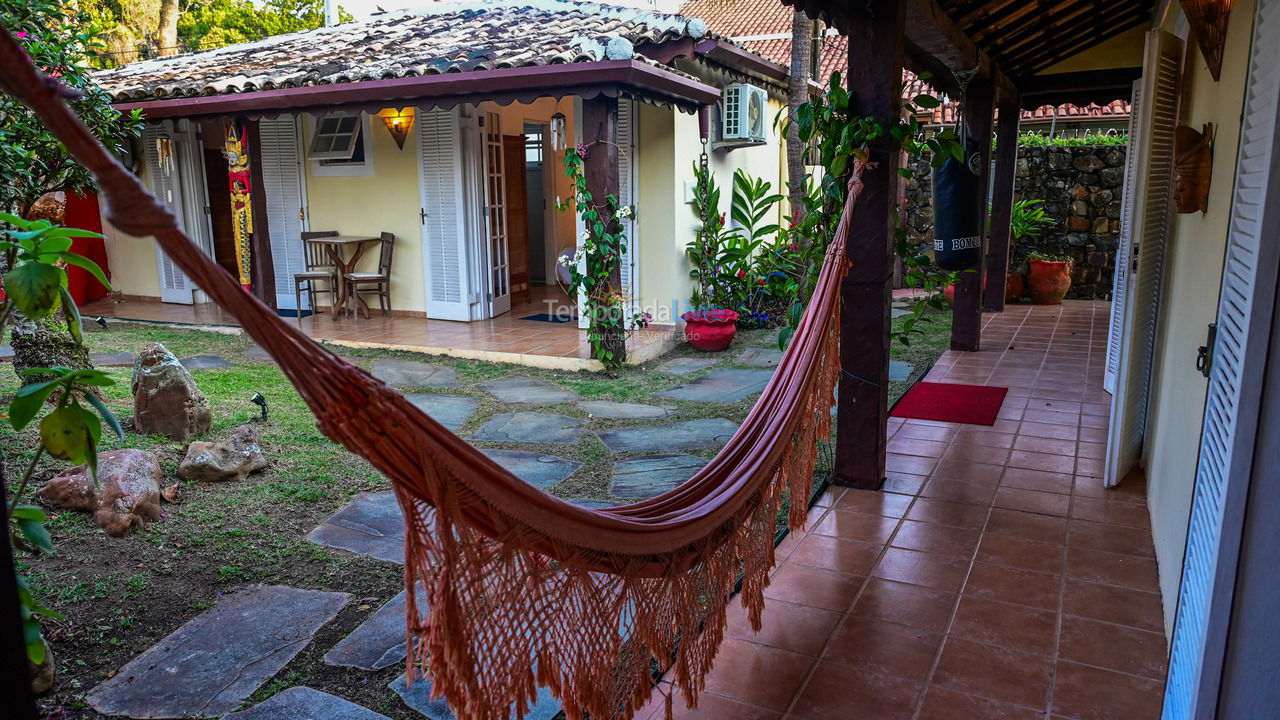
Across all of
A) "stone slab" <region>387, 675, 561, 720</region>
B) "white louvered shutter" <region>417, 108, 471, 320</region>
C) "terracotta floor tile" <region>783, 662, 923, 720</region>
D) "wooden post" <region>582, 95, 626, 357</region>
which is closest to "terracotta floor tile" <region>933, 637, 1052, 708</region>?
"terracotta floor tile" <region>783, 662, 923, 720</region>

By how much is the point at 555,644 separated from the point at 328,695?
0.86 m

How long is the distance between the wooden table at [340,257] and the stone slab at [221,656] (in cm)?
499

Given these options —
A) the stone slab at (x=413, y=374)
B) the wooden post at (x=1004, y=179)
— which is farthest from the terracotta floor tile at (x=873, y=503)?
the wooden post at (x=1004, y=179)

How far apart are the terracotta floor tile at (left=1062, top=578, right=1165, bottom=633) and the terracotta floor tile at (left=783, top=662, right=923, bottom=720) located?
67cm

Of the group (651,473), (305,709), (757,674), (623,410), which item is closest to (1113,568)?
(757,674)

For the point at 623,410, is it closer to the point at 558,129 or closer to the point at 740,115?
Result: the point at 558,129

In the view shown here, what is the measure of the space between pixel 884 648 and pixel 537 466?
1830mm

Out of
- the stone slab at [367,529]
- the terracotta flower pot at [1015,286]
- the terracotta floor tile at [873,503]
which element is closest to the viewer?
the stone slab at [367,529]

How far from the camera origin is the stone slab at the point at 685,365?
18.3 feet

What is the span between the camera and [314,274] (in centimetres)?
705

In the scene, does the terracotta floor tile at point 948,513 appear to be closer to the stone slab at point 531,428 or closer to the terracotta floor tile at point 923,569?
the terracotta floor tile at point 923,569

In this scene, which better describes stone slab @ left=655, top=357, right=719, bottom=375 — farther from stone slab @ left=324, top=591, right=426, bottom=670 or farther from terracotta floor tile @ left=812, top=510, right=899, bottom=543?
stone slab @ left=324, top=591, right=426, bottom=670

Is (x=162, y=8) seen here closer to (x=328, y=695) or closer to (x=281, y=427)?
(x=281, y=427)

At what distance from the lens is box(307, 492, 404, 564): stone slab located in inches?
109
